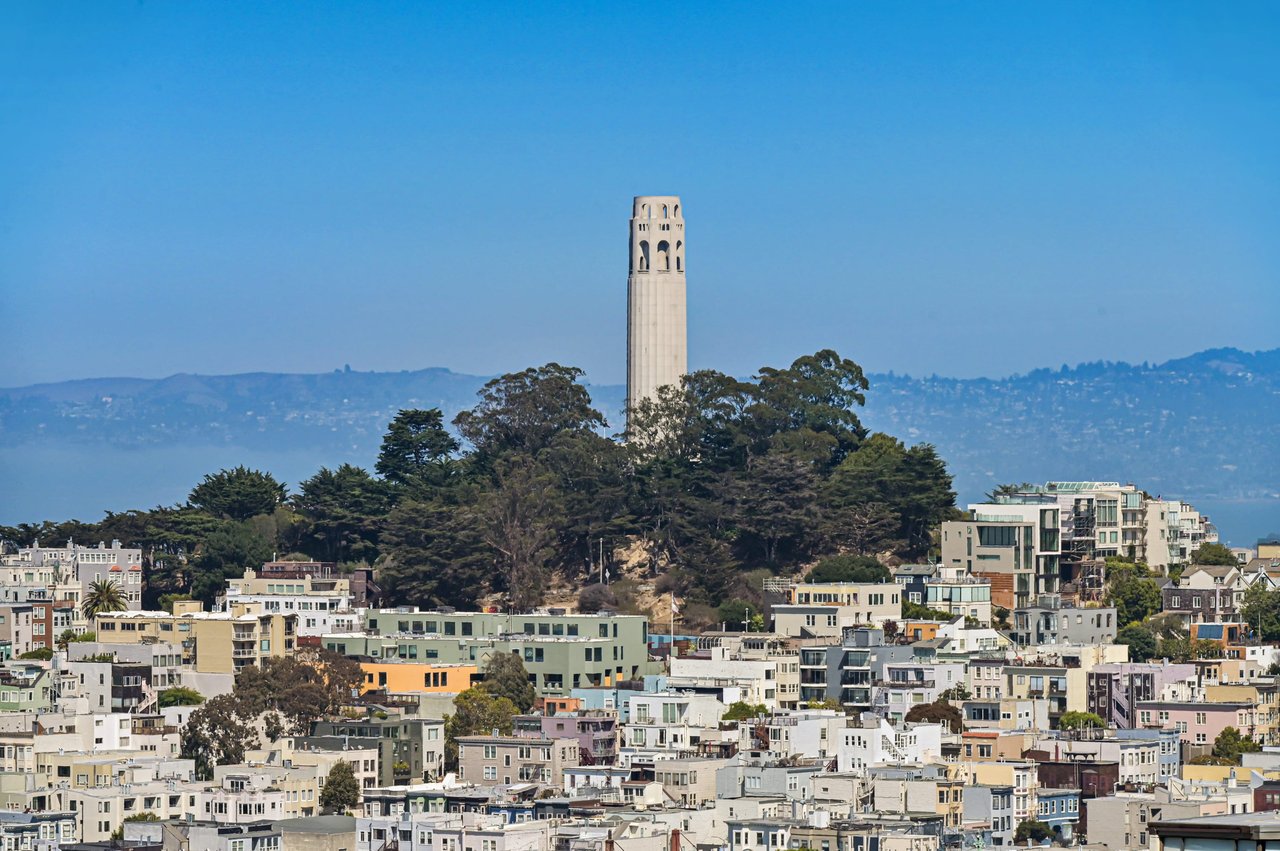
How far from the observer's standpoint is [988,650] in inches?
2339

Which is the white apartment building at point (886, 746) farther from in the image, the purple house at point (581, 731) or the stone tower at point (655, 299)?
the stone tower at point (655, 299)

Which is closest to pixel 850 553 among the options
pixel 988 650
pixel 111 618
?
pixel 988 650

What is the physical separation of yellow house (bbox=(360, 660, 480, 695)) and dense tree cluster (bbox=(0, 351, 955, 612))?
10262 mm

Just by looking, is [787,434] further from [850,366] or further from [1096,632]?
[1096,632]

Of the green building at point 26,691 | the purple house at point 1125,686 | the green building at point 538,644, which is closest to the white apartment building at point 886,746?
the purple house at point 1125,686

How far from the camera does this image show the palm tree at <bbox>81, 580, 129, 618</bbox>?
6694 centimetres

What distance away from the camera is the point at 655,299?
78.0m

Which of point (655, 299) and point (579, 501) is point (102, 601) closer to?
point (579, 501)

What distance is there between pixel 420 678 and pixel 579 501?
14.2 m

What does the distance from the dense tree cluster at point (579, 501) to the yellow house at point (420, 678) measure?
1026 cm

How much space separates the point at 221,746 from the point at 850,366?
1102 inches

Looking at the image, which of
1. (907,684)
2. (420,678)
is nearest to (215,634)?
(420,678)

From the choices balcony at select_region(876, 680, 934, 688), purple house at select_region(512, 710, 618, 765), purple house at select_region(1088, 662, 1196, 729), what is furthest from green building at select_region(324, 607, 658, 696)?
purple house at select_region(1088, 662, 1196, 729)

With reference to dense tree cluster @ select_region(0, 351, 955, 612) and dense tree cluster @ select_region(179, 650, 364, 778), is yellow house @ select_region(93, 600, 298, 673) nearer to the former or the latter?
dense tree cluster @ select_region(179, 650, 364, 778)
